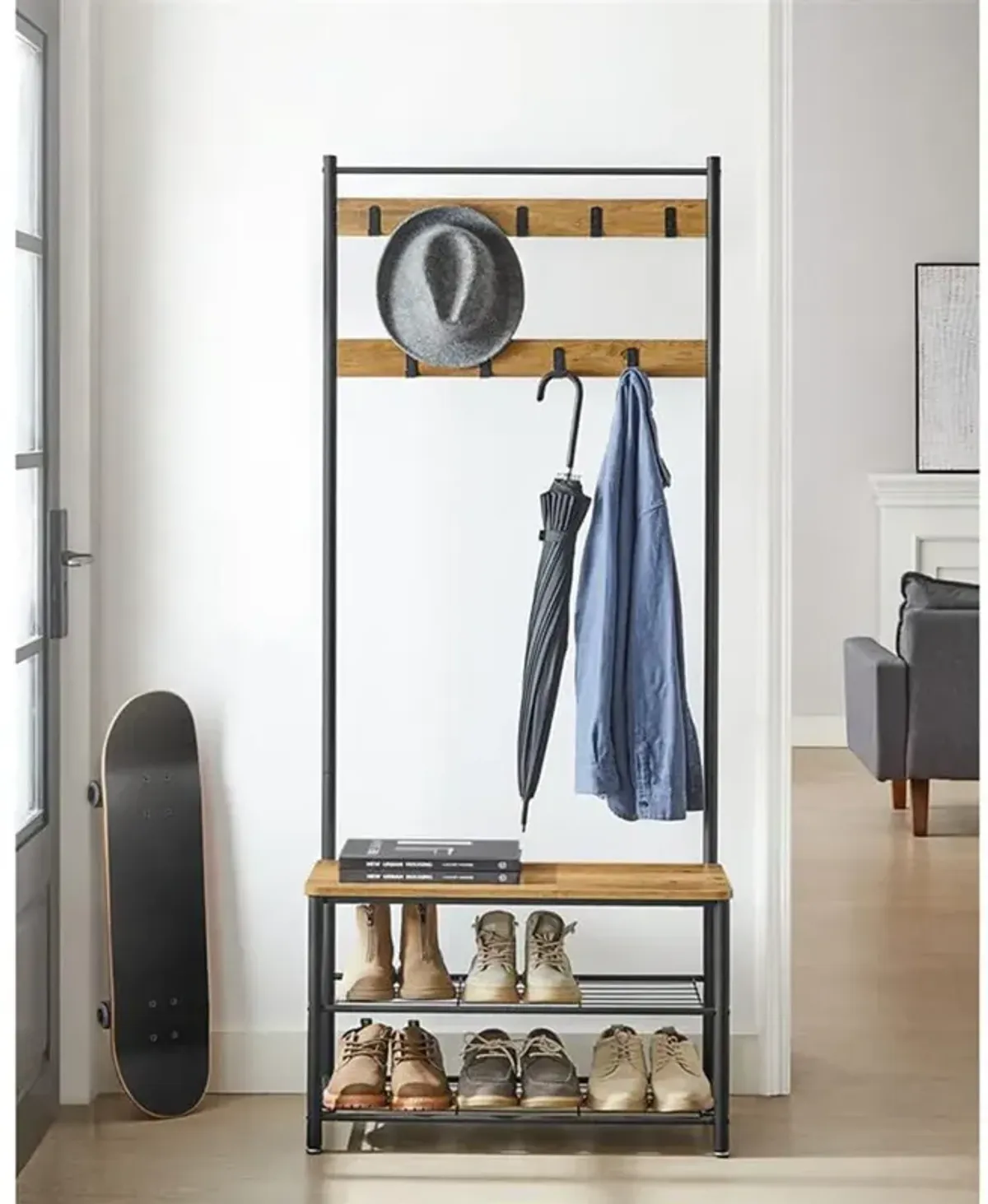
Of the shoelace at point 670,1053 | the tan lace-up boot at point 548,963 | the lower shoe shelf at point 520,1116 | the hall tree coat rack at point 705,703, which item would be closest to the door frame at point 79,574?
the hall tree coat rack at point 705,703

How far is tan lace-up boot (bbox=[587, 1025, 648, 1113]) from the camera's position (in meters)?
3.44

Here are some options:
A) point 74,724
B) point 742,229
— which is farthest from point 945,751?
point 74,724

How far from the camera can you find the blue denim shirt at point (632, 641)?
3.48 metres

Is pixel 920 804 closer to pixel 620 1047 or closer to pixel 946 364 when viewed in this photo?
pixel 946 364

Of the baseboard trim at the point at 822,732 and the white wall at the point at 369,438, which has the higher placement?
the white wall at the point at 369,438

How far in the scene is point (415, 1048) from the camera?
3.54m

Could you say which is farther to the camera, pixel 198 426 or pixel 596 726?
pixel 198 426

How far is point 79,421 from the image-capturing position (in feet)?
12.0

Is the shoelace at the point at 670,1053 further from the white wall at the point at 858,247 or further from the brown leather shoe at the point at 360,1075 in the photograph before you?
the white wall at the point at 858,247

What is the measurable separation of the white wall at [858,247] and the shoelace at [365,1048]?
4.90 meters

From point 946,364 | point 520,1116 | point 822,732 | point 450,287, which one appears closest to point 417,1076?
point 520,1116

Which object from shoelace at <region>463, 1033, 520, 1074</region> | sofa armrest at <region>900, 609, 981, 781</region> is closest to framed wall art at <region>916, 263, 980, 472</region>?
sofa armrest at <region>900, 609, 981, 781</region>

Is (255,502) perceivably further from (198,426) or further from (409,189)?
(409,189)

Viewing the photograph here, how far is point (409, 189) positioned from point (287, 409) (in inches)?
19.3
